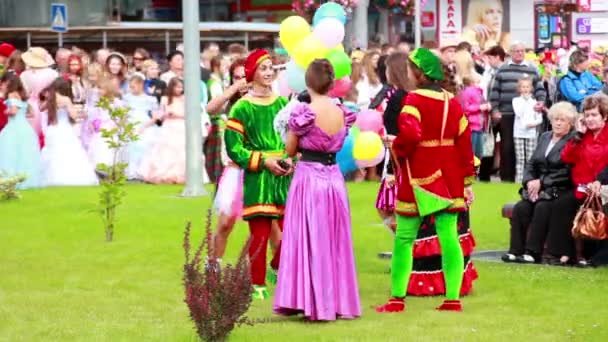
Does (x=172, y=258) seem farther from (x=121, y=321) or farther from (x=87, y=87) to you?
(x=87, y=87)

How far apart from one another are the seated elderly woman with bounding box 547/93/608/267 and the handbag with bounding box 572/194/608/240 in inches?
4.7

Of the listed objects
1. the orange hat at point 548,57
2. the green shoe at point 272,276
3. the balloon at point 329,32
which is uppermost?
the balloon at point 329,32

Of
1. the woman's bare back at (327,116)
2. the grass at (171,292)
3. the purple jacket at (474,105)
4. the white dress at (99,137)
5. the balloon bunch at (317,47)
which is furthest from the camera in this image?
the white dress at (99,137)

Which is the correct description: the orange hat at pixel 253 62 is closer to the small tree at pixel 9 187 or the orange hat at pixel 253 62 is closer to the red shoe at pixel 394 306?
the red shoe at pixel 394 306

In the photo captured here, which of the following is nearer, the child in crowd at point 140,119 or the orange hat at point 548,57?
the child in crowd at point 140,119

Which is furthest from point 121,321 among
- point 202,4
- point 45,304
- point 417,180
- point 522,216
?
point 202,4

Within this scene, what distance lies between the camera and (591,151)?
44.1 ft

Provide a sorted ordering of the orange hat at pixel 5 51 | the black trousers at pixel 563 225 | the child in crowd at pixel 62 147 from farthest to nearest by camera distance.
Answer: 1. the orange hat at pixel 5 51
2. the child in crowd at pixel 62 147
3. the black trousers at pixel 563 225

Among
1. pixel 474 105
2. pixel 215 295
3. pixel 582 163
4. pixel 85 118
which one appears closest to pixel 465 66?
pixel 474 105

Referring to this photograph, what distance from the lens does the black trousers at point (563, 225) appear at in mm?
13789

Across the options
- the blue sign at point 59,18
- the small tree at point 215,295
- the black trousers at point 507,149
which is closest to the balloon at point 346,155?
the small tree at point 215,295

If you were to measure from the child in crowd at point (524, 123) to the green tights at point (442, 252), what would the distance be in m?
11.1

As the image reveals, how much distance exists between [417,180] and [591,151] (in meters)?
2.88

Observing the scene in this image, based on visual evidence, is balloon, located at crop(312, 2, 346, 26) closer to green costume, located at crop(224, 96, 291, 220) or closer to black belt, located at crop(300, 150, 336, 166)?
green costume, located at crop(224, 96, 291, 220)
